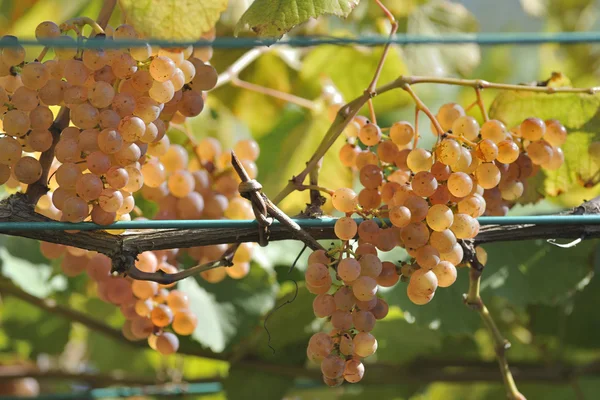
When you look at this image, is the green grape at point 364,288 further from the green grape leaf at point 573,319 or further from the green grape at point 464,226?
the green grape leaf at point 573,319

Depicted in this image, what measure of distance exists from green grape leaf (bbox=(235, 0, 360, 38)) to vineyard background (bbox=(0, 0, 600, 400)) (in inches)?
10.2

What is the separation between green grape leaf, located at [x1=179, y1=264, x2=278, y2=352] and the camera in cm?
102

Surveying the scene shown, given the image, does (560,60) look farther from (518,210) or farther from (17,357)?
(17,357)

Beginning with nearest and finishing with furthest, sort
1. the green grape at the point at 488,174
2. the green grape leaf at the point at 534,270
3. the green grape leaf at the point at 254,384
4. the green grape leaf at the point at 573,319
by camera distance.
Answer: the green grape at the point at 488,174
the green grape leaf at the point at 534,270
the green grape leaf at the point at 254,384
the green grape leaf at the point at 573,319

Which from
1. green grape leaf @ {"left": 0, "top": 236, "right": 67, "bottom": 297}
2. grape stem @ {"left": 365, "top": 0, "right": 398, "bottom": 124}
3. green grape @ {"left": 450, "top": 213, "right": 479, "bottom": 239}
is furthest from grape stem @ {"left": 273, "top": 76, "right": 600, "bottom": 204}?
green grape leaf @ {"left": 0, "top": 236, "right": 67, "bottom": 297}

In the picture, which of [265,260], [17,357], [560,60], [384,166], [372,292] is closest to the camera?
[372,292]

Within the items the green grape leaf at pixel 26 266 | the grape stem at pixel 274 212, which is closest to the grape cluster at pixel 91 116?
the grape stem at pixel 274 212

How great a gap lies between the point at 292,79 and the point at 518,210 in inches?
18.1

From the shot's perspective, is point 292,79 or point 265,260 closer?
point 265,260

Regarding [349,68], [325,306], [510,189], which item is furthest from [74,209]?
[349,68]

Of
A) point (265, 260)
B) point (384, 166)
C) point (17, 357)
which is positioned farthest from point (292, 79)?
point (17, 357)

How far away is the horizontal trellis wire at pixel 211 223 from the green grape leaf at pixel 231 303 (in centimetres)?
32

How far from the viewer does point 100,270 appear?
87 centimetres

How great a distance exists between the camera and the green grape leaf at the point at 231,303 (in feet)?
3.34
